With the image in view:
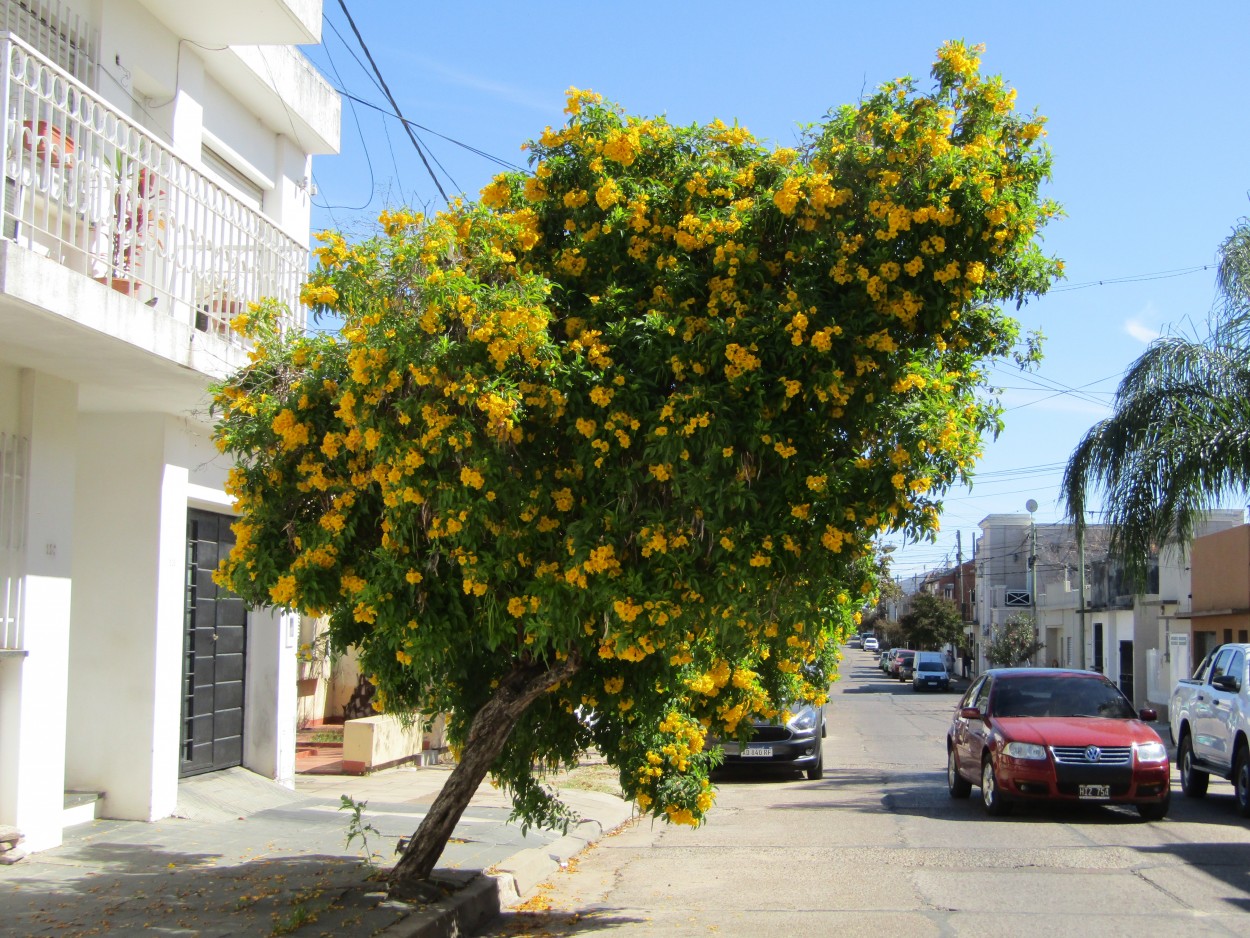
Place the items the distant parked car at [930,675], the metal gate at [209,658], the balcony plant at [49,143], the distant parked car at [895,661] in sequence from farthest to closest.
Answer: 1. the distant parked car at [895,661]
2. the distant parked car at [930,675]
3. the metal gate at [209,658]
4. the balcony plant at [49,143]

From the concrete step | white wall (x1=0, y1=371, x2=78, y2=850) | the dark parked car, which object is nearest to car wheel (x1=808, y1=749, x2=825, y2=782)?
the dark parked car

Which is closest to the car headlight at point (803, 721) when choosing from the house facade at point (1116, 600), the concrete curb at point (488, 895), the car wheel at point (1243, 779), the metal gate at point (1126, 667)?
the house facade at point (1116, 600)

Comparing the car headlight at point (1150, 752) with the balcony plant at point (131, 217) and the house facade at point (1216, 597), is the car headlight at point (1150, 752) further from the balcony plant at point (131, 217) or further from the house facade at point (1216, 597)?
the house facade at point (1216, 597)

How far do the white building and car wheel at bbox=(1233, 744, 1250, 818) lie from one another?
10161 millimetres

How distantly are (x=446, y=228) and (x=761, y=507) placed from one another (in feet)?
7.54

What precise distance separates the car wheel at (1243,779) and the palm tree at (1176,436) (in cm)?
375

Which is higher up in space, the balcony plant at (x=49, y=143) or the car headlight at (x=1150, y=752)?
the balcony plant at (x=49, y=143)

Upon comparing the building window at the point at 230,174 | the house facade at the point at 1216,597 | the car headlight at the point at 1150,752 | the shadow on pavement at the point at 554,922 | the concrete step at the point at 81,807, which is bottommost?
the shadow on pavement at the point at 554,922

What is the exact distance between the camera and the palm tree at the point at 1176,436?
16031mm

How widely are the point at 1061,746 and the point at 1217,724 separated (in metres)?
2.93

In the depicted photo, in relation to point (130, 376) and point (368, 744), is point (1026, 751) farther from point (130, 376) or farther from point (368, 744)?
point (130, 376)

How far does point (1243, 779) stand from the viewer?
523 inches

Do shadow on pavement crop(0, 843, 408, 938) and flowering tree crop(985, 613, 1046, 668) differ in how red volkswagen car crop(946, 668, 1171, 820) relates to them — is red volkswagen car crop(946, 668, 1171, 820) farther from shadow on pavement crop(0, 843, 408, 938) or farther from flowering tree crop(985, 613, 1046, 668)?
flowering tree crop(985, 613, 1046, 668)

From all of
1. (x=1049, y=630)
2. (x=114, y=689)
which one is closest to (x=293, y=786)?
(x=114, y=689)
